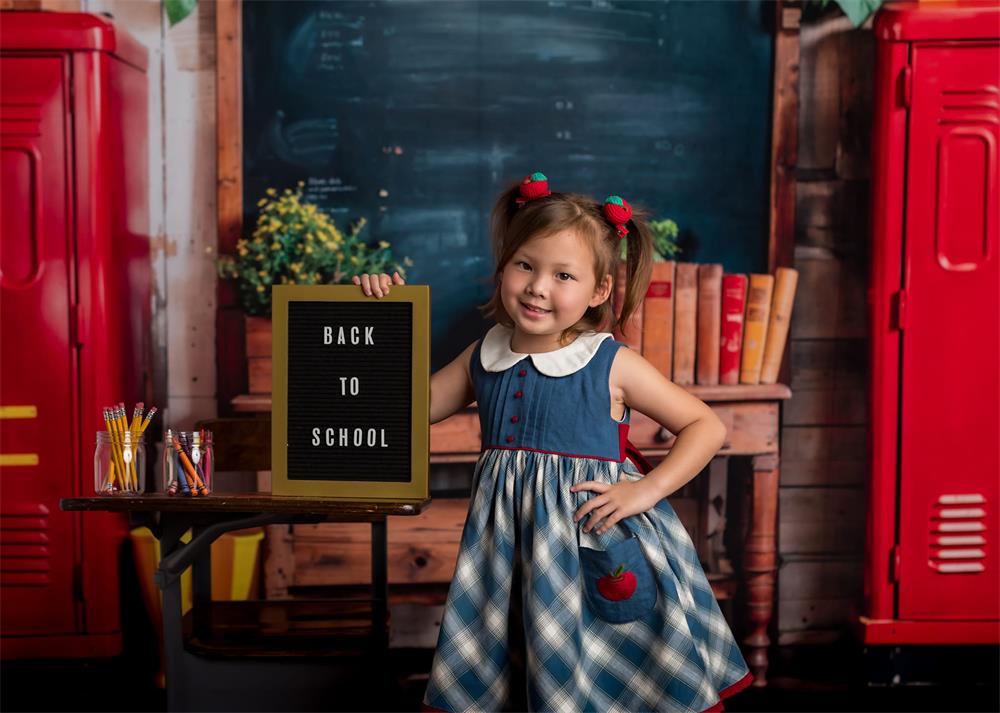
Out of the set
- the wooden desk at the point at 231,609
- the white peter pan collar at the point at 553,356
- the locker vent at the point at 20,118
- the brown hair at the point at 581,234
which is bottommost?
the wooden desk at the point at 231,609

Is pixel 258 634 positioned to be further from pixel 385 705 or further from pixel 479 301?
pixel 479 301

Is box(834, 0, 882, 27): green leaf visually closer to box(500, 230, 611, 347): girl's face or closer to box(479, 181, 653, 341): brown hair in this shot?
box(479, 181, 653, 341): brown hair

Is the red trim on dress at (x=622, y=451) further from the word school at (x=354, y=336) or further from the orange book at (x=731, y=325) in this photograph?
the orange book at (x=731, y=325)

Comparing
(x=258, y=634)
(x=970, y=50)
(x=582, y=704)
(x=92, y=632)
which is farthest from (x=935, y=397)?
(x=92, y=632)

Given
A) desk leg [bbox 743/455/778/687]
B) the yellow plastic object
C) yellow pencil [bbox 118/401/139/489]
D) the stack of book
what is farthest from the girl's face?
the yellow plastic object

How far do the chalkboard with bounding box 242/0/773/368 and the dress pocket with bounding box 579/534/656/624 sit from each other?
152cm

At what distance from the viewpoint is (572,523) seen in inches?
68.3

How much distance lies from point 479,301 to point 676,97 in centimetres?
91

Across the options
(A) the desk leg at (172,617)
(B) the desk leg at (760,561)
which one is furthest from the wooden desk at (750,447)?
(A) the desk leg at (172,617)

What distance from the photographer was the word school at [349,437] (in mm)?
1918

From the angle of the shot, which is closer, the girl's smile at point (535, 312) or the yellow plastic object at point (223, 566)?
the girl's smile at point (535, 312)

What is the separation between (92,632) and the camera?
2.86 meters

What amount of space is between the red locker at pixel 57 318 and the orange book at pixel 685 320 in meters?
1.65

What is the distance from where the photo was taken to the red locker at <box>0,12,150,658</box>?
108 inches
